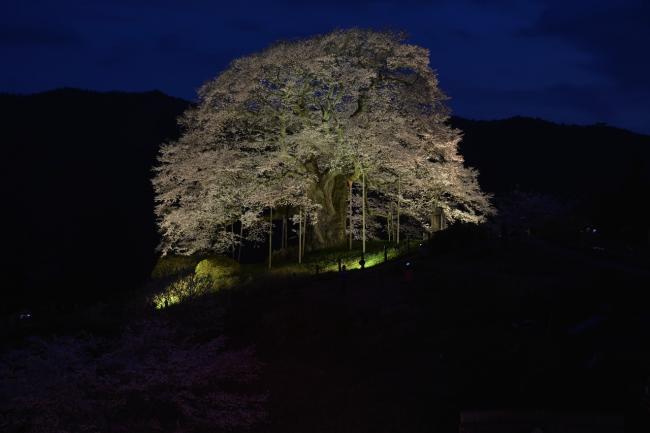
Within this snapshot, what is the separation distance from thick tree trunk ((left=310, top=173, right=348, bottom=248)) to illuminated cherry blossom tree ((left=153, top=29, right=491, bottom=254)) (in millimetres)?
57

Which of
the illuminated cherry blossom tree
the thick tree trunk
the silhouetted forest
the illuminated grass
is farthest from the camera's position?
the silhouetted forest

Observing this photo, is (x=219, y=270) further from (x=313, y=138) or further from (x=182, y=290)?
(x=313, y=138)

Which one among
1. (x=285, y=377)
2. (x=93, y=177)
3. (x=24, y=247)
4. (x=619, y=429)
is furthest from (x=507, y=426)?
(x=93, y=177)

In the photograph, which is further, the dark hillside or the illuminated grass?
the dark hillside

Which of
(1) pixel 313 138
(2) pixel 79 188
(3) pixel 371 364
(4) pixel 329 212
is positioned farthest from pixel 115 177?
(3) pixel 371 364

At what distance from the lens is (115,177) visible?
77.2m

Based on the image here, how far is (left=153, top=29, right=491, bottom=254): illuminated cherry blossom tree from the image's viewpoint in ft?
95.0

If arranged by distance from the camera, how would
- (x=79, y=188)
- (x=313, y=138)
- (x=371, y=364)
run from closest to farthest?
(x=371, y=364) < (x=313, y=138) < (x=79, y=188)

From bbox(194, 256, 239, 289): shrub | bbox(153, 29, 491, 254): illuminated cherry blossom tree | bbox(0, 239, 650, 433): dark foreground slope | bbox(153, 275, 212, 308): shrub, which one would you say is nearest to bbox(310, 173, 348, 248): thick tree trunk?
bbox(153, 29, 491, 254): illuminated cherry blossom tree

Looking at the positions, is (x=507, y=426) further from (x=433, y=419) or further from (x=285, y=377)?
(x=285, y=377)

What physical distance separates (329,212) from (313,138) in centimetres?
510

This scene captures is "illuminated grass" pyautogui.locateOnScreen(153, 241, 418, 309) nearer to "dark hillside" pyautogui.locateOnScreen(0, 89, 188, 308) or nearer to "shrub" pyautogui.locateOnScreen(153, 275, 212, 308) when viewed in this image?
"shrub" pyautogui.locateOnScreen(153, 275, 212, 308)

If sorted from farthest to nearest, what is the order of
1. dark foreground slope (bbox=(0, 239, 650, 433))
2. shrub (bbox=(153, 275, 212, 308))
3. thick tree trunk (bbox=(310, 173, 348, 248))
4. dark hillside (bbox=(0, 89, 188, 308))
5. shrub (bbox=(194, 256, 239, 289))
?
dark hillside (bbox=(0, 89, 188, 308)) → thick tree trunk (bbox=(310, 173, 348, 248)) → shrub (bbox=(194, 256, 239, 289)) → shrub (bbox=(153, 275, 212, 308)) → dark foreground slope (bbox=(0, 239, 650, 433))

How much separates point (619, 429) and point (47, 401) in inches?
307
